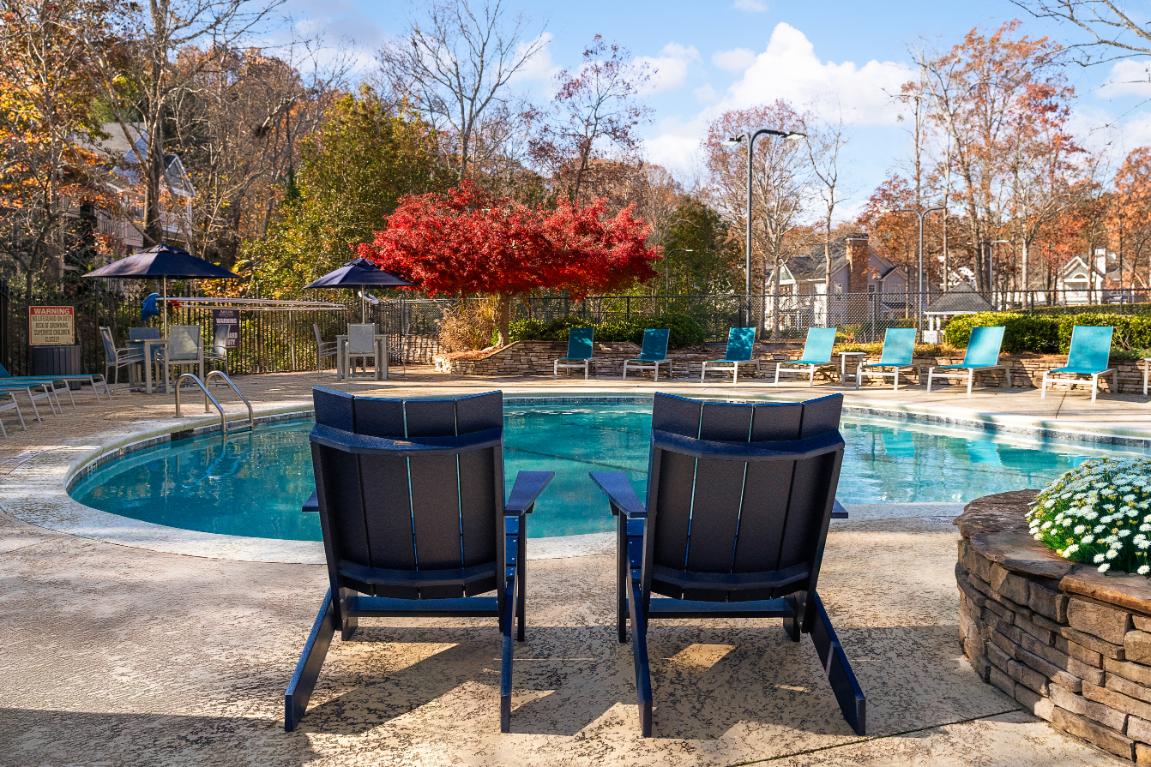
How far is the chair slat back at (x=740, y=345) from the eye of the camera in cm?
1684

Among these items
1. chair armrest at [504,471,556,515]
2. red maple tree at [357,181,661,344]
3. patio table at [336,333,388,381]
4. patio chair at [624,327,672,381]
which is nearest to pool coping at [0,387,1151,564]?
chair armrest at [504,471,556,515]

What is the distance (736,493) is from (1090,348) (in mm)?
11897

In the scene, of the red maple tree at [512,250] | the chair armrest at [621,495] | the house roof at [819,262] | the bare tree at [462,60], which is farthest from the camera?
the house roof at [819,262]

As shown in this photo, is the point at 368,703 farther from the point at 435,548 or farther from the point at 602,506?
the point at 602,506

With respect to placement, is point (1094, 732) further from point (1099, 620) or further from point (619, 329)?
point (619, 329)

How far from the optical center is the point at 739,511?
270 centimetres

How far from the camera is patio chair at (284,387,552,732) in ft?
8.34

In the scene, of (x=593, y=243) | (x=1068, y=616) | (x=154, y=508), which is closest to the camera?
(x=1068, y=616)

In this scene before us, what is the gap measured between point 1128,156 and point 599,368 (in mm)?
35787

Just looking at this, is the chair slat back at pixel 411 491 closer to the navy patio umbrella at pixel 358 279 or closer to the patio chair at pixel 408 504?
the patio chair at pixel 408 504

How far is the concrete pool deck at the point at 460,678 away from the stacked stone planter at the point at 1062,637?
0.07 m

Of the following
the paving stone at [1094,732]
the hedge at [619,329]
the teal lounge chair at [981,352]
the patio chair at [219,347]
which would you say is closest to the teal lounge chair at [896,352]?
the teal lounge chair at [981,352]

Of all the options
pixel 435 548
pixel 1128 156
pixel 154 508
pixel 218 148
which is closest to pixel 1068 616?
pixel 435 548

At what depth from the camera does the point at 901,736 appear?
247 centimetres
